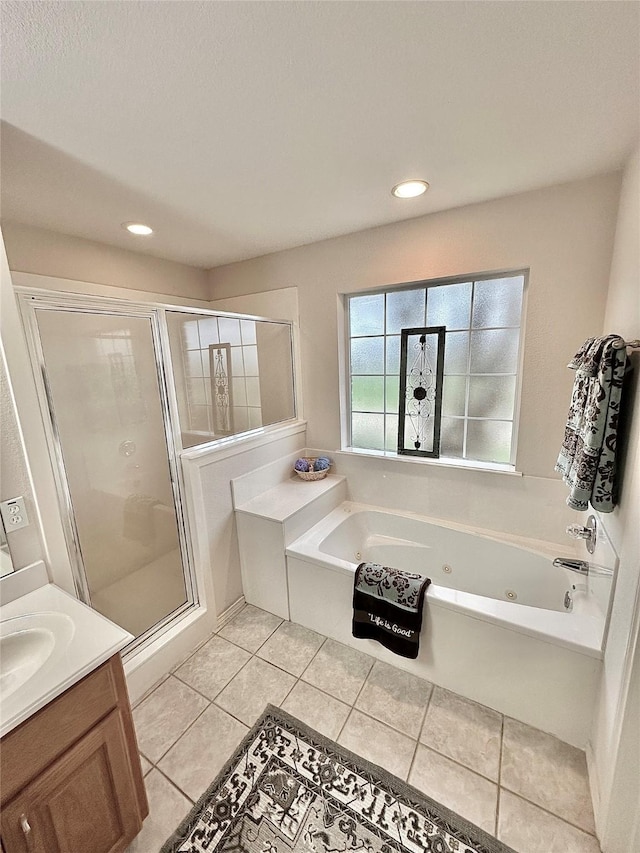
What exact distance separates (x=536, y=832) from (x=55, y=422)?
2.49 m

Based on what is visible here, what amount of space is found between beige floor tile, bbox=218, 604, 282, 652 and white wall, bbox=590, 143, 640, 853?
159 cm

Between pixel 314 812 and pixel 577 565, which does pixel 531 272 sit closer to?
pixel 577 565

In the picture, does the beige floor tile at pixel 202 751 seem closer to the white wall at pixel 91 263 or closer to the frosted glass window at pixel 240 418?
the frosted glass window at pixel 240 418

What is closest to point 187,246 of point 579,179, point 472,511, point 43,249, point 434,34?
point 43,249

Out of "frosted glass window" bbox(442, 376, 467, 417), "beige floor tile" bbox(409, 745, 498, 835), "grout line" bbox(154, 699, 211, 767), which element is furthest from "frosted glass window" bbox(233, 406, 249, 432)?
"beige floor tile" bbox(409, 745, 498, 835)

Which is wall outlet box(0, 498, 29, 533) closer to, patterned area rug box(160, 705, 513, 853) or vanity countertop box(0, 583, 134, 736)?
vanity countertop box(0, 583, 134, 736)

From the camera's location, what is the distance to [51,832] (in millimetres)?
908

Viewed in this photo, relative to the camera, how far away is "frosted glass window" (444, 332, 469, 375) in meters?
2.26

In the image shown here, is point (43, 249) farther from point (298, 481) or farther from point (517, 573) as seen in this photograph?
point (517, 573)

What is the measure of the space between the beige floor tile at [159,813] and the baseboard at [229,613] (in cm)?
79

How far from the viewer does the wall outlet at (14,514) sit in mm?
1225

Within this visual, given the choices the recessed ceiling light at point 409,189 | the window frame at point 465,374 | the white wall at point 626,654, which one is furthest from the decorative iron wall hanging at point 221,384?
the white wall at point 626,654

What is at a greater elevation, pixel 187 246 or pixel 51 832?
pixel 187 246

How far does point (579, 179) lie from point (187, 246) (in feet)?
7.94
